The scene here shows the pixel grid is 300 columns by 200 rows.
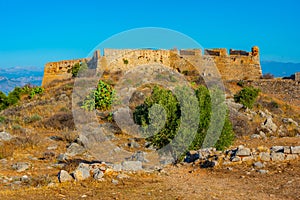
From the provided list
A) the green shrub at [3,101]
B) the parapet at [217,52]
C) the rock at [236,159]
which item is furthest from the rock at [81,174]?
the parapet at [217,52]

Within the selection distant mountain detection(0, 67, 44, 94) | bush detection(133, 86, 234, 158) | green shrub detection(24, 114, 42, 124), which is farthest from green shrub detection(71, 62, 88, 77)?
bush detection(133, 86, 234, 158)

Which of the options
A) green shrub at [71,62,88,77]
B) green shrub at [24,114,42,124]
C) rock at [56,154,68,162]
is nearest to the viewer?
rock at [56,154,68,162]

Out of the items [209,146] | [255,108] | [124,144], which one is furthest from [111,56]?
[209,146]

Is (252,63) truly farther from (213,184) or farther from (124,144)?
(213,184)

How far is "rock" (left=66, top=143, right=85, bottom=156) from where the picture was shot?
38.0 ft

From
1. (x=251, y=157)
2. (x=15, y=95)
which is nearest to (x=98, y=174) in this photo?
(x=251, y=157)

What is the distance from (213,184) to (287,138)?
7.93m

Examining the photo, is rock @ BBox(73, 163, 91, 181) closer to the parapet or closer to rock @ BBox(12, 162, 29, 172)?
rock @ BBox(12, 162, 29, 172)

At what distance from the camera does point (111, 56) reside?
99.5 ft

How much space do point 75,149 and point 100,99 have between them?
6.98 metres

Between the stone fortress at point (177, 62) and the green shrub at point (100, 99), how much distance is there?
1033cm

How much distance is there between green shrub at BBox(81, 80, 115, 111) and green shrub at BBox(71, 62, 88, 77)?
1160 cm

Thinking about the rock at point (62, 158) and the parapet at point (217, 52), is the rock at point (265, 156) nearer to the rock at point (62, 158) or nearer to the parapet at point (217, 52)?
the rock at point (62, 158)

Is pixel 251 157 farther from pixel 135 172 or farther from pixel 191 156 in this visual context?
pixel 135 172
